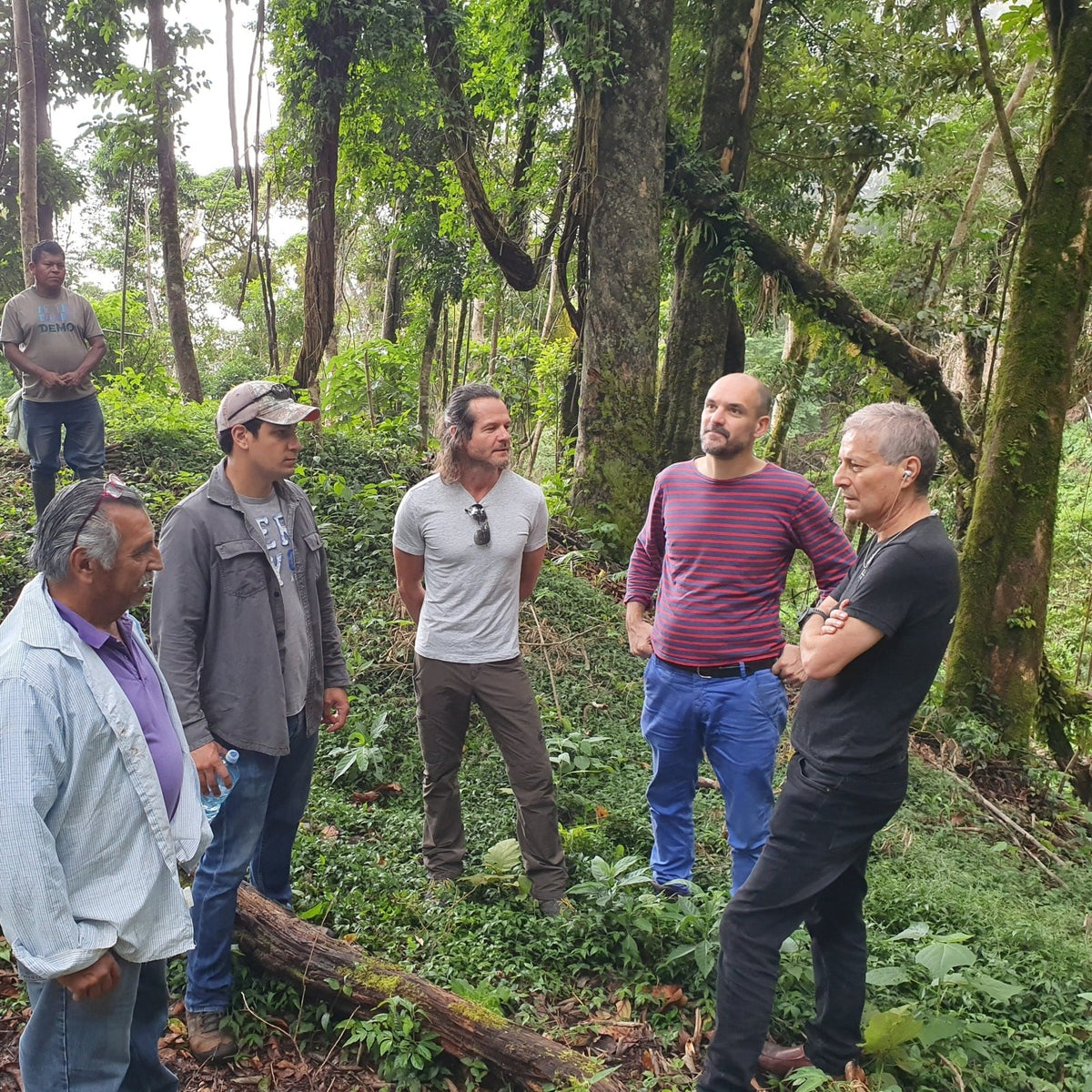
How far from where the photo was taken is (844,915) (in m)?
2.98

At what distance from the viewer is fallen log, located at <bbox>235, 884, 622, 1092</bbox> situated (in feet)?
9.60

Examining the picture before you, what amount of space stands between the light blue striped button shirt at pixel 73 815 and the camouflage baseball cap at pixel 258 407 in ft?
3.95

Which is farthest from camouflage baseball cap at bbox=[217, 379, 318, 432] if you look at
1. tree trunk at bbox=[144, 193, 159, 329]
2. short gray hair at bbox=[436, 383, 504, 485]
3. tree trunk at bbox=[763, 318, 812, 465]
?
tree trunk at bbox=[144, 193, 159, 329]

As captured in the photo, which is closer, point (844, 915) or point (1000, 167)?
point (844, 915)

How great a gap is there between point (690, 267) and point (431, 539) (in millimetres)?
6538

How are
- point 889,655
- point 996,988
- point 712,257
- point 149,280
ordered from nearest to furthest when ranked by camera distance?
point 889,655
point 996,988
point 712,257
point 149,280

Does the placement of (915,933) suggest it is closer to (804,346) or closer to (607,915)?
(607,915)

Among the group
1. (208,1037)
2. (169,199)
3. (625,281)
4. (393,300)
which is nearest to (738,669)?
(208,1037)

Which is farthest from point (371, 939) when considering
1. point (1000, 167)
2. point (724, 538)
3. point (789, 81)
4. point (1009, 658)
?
point (1000, 167)

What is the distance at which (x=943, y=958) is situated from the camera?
336cm

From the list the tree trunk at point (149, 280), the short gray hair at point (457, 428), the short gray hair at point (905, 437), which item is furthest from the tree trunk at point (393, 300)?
the short gray hair at point (905, 437)

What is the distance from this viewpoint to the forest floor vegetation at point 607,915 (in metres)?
3.17

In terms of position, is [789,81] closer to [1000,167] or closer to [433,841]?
[1000,167]

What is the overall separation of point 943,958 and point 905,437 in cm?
204
